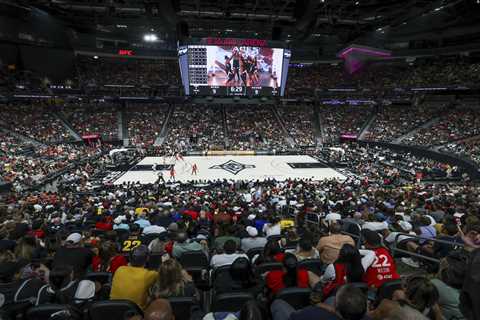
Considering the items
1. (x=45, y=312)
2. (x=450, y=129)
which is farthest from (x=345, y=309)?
(x=450, y=129)

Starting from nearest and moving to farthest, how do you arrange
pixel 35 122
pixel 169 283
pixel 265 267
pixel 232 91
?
1. pixel 169 283
2. pixel 265 267
3. pixel 232 91
4. pixel 35 122

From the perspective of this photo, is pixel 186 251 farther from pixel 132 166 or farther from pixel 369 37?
pixel 369 37

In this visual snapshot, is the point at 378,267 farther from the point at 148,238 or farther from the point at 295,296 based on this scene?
the point at 148,238

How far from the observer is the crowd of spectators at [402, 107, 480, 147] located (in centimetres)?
3488

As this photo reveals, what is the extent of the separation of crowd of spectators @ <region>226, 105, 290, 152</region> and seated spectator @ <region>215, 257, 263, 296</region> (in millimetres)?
35525

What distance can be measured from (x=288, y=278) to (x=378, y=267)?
150 centimetres

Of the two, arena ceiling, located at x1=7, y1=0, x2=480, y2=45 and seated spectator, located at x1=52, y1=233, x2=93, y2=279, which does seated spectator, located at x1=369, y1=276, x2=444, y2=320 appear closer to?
seated spectator, located at x1=52, y1=233, x2=93, y2=279

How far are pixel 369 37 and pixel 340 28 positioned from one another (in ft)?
18.9

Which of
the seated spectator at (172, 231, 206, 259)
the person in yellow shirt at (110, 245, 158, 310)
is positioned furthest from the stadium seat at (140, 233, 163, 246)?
the person in yellow shirt at (110, 245, 158, 310)

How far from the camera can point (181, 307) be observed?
3336 mm

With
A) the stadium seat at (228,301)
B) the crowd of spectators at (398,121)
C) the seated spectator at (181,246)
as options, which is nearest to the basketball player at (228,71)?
the crowd of spectators at (398,121)

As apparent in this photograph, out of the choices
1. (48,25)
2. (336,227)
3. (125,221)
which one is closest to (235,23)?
(48,25)

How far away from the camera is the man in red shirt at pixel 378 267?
4230mm

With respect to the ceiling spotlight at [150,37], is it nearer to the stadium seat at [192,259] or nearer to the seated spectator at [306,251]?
the stadium seat at [192,259]
